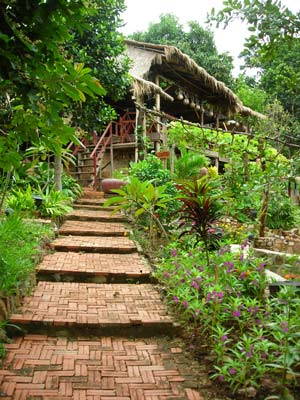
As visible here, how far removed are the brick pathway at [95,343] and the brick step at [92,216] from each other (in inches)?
90.6

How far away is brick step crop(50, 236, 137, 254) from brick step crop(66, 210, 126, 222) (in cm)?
111

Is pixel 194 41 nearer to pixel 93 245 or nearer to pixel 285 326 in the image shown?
pixel 93 245

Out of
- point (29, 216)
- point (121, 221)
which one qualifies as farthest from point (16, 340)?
point (121, 221)

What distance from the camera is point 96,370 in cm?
246

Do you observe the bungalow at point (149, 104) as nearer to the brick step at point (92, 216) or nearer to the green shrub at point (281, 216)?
the brick step at point (92, 216)

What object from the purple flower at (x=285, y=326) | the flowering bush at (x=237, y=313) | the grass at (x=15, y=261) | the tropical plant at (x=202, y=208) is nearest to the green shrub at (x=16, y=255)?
the grass at (x=15, y=261)

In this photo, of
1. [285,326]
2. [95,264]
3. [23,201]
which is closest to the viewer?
[285,326]

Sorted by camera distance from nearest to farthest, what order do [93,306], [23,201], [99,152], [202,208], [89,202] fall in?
[93,306] < [202,208] < [23,201] < [89,202] < [99,152]

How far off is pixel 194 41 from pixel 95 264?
758 inches

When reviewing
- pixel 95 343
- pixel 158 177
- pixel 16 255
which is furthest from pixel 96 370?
pixel 158 177

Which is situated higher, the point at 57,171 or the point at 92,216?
the point at 57,171

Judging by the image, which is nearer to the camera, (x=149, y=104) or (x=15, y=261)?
(x=15, y=261)

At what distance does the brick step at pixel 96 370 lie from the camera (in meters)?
2.21

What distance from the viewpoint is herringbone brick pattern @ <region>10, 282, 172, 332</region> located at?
3.00 m
